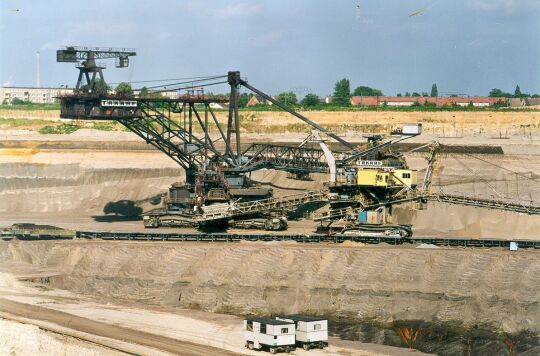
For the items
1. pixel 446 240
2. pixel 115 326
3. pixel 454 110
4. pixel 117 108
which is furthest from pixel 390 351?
pixel 454 110

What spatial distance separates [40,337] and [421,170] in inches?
2274

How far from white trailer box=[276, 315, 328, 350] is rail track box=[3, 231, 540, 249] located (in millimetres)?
24114

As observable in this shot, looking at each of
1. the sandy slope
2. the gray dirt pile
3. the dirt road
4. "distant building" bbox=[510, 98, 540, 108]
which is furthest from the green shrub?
the dirt road

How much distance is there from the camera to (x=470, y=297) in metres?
68.7

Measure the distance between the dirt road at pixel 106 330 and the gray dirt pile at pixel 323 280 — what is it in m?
8.39

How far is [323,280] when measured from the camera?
74062 millimetres

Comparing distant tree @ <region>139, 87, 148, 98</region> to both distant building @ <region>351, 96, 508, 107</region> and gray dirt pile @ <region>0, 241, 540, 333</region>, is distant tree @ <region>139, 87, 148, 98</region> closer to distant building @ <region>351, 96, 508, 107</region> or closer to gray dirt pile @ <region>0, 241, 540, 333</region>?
gray dirt pile @ <region>0, 241, 540, 333</region>

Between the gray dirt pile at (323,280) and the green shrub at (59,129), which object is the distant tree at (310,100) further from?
the gray dirt pile at (323,280)

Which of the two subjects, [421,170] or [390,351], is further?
[421,170]

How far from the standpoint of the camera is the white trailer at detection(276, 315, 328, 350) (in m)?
59.1

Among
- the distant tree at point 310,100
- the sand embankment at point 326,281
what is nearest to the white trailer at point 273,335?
the sand embankment at point 326,281

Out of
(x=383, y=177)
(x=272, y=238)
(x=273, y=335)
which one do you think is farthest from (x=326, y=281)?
(x=273, y=335)

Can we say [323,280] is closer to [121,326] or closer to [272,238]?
[272,238]

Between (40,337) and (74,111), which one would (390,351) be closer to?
(40,337)
